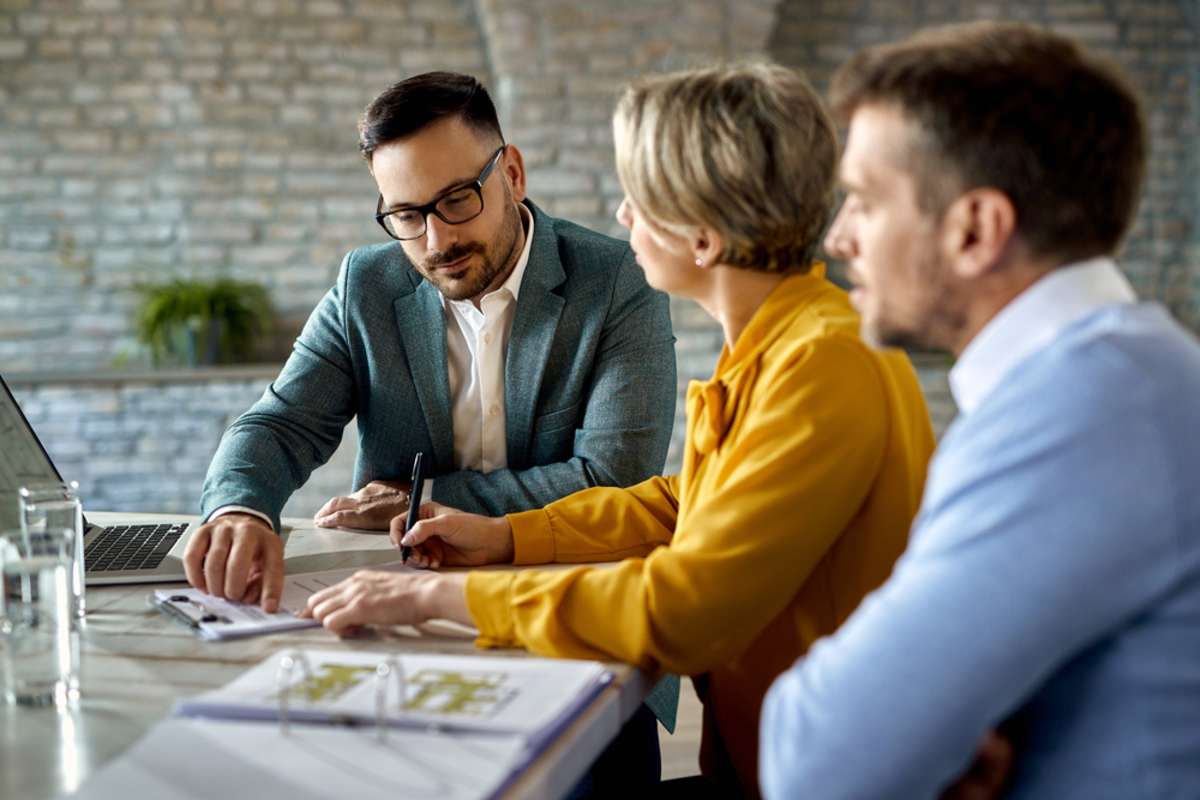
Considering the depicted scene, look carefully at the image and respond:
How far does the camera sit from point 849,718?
34.9 inches

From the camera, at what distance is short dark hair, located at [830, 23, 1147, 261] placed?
97 centimetres

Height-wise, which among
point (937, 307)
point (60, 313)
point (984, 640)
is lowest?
point (60, 313)

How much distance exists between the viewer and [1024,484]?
86cm

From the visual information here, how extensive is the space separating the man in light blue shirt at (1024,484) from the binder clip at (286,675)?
1.34 feet

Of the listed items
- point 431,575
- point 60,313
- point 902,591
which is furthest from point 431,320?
point 60,313

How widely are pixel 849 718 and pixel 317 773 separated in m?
0.41

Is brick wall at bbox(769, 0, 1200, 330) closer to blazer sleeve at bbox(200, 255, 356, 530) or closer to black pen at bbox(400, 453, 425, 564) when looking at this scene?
blazer sleeve at bbox(200, 255, 356, 530)

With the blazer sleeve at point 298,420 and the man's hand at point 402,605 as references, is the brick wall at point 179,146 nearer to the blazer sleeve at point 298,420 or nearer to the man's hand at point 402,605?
the blazer sleeve at point 298,420

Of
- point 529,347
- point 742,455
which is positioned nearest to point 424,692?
point 742,455

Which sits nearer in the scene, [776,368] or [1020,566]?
[1020,566]

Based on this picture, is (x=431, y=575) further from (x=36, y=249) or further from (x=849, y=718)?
(x=36, y=249)

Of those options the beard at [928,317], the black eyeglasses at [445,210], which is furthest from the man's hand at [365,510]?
the beard at [928,317]

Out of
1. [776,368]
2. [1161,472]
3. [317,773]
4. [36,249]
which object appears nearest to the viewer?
[1161,472]

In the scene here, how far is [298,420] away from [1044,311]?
54.3 inches
